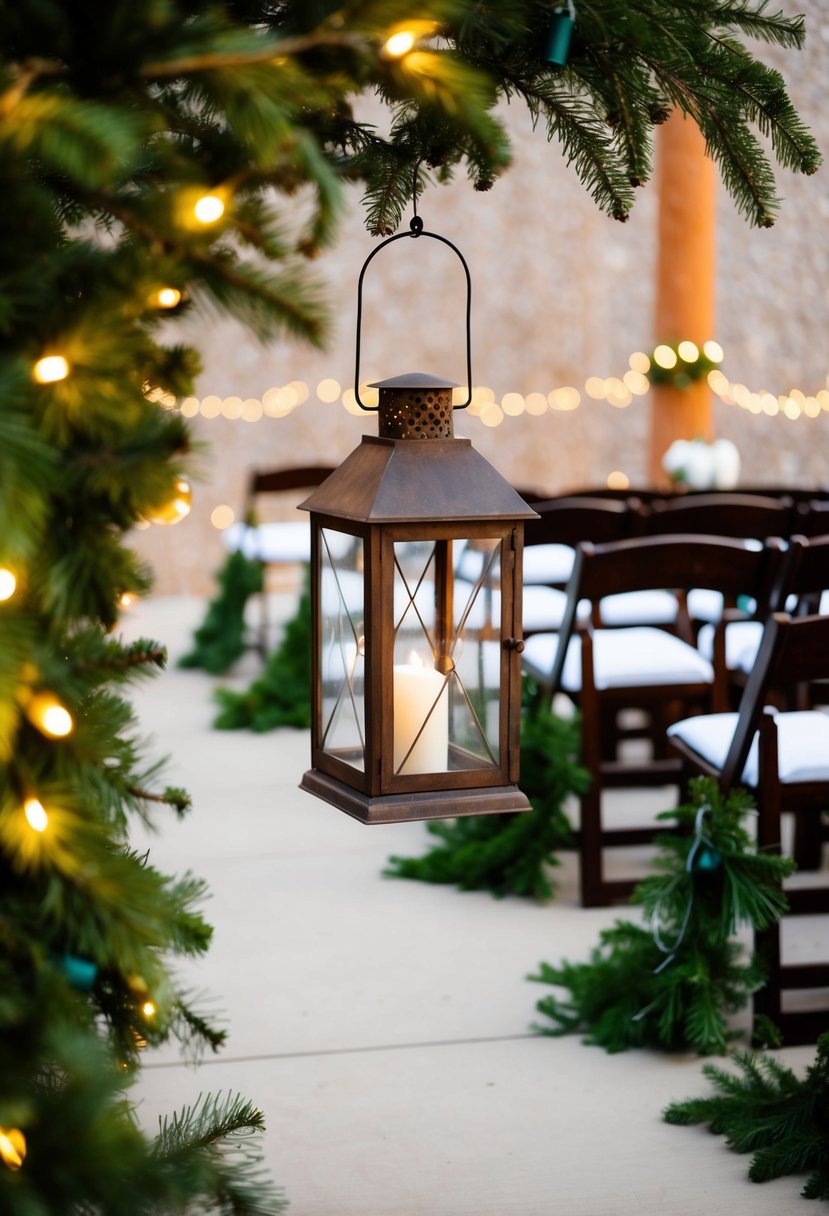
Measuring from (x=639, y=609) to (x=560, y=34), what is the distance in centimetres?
315

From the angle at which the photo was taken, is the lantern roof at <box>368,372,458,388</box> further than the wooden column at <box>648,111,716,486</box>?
No

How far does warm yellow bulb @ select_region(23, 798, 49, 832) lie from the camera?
3.54 ft

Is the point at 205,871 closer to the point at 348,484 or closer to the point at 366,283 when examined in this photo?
the point at 348,484

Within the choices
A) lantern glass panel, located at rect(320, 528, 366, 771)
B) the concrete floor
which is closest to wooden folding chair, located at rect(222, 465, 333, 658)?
the concrete floor

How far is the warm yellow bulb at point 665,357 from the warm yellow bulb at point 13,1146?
6360 millimetres

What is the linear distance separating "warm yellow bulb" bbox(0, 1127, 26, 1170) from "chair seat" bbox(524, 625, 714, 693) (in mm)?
2484

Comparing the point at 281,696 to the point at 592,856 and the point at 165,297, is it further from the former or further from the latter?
the point at 165,297

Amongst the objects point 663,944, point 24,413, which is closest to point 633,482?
point 663,944

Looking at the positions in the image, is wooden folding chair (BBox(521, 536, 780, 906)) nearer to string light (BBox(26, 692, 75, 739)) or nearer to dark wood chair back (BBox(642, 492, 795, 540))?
dark wood chair back (BBox(642, 492, 795, 540))

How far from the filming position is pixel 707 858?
2.49 metres

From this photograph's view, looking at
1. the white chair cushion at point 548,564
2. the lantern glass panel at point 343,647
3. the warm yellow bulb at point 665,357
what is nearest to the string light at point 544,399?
the warm yellow bulb at point 665,357

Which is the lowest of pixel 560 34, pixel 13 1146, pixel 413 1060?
pixel 413 1060

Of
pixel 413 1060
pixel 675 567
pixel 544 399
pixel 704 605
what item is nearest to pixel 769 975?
pixel 413 1060

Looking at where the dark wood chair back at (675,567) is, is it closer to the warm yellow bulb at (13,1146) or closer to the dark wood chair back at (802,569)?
the dark wood chair back at (802,569)
